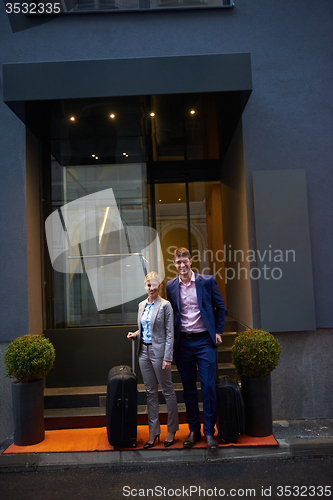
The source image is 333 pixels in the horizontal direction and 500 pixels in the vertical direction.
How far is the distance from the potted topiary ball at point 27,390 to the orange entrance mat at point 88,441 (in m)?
0.15

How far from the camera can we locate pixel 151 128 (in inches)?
276

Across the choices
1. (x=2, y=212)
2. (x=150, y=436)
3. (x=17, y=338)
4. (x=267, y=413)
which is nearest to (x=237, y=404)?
(x=267, y=413)

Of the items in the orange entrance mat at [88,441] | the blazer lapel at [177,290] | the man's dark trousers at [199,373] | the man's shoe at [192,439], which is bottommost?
the orange entrance mat at [88,441]

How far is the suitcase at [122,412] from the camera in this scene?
15.9 feet

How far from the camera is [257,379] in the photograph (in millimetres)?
5125

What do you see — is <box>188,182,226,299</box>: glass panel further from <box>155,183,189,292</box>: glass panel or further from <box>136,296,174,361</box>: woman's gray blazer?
<box>136,296,174,361</box>: woman's gray blazer

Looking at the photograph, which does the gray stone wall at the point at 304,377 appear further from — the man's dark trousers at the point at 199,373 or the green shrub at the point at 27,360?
the green shrub at the point at 27,360

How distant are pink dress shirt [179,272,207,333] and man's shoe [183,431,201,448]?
1.21 metres

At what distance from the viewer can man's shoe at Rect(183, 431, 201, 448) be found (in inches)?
188

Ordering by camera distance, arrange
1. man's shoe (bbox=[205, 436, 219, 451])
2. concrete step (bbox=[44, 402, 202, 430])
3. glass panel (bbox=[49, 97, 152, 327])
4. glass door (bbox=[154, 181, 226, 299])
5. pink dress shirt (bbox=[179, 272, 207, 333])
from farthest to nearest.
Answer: glass door (bbox=[154, 181, 226, 299])
glass panel (bbox=[49, 97, 152, 327])
concrete step (bbox=[44, 402, 202, 430])
pink dress shirt (bbox=[179, 272, 207, 333])
man's shoe (bbox=[205, 436, 219, 451])

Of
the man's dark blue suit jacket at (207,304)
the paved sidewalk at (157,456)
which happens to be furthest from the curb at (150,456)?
the man's dark blue suit jacket at (207,304)

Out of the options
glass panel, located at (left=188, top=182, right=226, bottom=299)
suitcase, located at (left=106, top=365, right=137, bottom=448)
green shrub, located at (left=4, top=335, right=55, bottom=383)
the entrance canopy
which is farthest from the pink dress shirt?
glass panel, located at (left=188, top=182, right=226, bottom=299)

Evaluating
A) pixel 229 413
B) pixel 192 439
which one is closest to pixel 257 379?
pixel 229 413

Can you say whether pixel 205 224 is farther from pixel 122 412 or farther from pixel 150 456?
pixel 150 456
